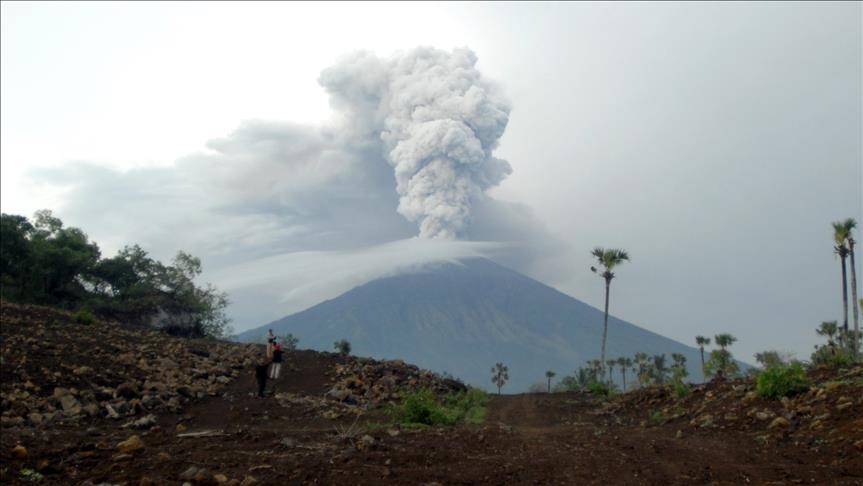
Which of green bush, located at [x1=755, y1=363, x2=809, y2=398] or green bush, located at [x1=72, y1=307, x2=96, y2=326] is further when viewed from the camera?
green bush, located at [x1=72, y1=307, x2=96, y2=326]

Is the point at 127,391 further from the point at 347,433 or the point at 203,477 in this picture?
the point at 203,477

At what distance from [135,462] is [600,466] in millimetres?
4927

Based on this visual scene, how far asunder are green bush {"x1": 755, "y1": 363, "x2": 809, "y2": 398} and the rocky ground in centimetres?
28

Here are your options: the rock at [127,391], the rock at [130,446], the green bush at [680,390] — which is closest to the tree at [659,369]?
the green bush at [680,390]

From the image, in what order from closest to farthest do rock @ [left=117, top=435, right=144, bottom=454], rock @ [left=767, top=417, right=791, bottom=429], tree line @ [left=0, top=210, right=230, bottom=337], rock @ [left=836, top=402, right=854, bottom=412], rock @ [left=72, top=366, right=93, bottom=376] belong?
rock @ [left=117, top=435, right=144, bottom=454]
rock @ [left=836, top=402, right=854, bottom=412]
rock @ [left=767, top=417, right=791, bottom=429]
rock @ [left=72, top=366, right=93, bottom=376]
tree line @ [left=0, top=210, right=230, bottom=337]

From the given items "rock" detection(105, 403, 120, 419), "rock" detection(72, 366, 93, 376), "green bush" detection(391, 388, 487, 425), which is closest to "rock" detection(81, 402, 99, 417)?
"rock" detection(105, 403, 120, 419)

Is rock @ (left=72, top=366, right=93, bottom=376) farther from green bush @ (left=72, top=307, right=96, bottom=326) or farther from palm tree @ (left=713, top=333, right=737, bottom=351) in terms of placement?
palm tree @ (left=713, top=333, right=737, bottom=351)

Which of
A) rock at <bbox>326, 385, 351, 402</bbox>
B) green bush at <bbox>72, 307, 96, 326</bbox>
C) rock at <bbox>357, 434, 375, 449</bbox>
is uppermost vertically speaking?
green bush at <bbox>72, 307, 96, 326</bbox>

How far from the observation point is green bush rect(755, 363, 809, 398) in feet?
34.0

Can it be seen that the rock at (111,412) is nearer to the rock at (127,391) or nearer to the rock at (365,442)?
the rock at (127,391)

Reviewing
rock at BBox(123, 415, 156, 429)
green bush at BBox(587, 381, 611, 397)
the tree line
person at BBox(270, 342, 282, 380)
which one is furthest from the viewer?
the tree line

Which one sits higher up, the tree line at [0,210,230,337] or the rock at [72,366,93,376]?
the tree line at [0,210,230,337]

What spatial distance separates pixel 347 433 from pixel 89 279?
3453 cm

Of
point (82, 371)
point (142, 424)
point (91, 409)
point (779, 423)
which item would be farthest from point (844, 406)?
point (82, 371)
